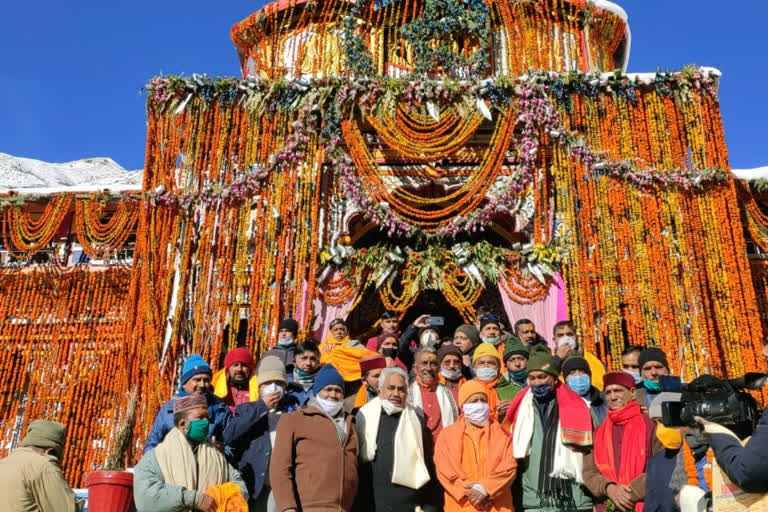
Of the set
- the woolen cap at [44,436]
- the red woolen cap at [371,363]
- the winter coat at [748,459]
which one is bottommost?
the winter coat at [748,459]

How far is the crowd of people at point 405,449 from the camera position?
441 cm

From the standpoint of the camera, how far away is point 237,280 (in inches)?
361

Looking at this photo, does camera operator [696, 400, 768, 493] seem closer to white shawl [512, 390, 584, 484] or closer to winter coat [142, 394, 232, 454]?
white shawl [512, 390, 584, 484]

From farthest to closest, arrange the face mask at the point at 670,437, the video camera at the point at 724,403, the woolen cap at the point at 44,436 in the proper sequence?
the woolen cap at the point at 44,436 → the face mask at the point at 670,437 → the video camera at the point at 724,403

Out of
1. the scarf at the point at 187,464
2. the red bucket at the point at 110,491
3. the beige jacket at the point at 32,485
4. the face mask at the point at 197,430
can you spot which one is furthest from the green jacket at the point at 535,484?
the beige jacket at the point at 32,485

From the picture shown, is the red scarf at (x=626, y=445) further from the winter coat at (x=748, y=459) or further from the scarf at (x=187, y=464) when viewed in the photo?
the scarf at (x=187, y=464)

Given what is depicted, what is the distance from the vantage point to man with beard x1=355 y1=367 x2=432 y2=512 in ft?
15.8

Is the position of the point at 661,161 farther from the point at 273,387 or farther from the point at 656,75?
the point at 273,387

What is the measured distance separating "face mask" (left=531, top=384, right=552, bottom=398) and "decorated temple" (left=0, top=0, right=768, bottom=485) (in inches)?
142

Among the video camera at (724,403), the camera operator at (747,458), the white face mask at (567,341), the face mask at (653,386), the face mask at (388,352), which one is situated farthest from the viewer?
the face mask at (388,352)

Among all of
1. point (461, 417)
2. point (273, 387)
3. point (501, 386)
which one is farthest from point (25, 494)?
point (501, 386)

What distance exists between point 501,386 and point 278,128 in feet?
16.9

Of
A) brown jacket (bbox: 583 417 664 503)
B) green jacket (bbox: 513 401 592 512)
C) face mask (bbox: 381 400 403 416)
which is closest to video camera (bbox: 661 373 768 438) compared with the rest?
brown jacket (bbox: 583 417 664 503)

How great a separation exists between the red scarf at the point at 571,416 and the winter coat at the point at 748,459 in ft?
5.60
